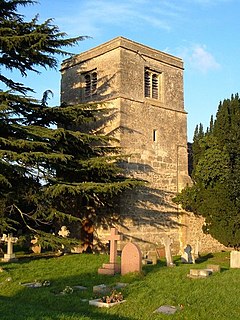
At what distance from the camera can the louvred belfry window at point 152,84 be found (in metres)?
20.2

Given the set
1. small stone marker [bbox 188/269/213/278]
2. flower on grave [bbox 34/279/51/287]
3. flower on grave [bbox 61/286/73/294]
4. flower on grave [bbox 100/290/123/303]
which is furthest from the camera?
small stone marker [bbox 188/269/213/278]

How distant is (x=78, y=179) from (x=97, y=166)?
4.82ft

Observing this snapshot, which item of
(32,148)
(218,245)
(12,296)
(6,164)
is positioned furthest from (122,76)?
(12,296)

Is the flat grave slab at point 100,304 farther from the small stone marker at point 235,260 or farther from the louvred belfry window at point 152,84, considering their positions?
the louvred belfry window at point 152,84

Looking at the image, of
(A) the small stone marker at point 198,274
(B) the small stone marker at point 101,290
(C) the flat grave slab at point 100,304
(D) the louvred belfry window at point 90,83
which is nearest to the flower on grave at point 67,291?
(B) the small stone marker at point 101,290

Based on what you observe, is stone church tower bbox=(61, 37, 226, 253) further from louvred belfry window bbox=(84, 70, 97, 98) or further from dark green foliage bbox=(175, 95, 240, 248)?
dark green foliage bbox=(175, 95, 240, 248)

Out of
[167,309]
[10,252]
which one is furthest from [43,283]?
[10,252]

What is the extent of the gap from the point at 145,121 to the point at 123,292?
12.0m

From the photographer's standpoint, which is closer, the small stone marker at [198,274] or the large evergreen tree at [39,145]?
the small stone marker at [198,274]

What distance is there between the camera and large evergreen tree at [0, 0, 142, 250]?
13.8 metres

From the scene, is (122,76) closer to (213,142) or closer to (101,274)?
(213,142)

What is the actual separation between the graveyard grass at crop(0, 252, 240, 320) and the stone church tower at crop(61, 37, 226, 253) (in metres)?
6.37

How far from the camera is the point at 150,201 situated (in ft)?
62.1

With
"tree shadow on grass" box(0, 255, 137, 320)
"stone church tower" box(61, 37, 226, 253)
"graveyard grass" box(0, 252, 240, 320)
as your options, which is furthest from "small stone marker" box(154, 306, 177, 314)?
"stone church tower" box(61, 37, 226, 253)
